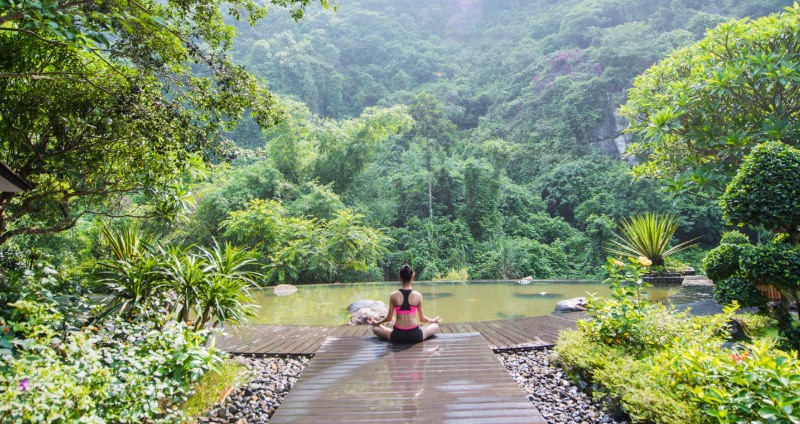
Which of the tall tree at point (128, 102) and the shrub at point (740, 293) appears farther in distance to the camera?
the shrub at point (740, 293)

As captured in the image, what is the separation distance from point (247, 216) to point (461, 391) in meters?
9.19

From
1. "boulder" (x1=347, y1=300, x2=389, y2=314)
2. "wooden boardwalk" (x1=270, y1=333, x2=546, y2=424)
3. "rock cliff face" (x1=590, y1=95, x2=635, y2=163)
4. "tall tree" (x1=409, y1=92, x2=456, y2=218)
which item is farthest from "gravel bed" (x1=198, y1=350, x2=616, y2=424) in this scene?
"rock cliff face" (x1=590, y1=95, x2=635, y2=163)

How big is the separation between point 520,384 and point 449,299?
181 inches

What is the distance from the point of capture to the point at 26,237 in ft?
35.3

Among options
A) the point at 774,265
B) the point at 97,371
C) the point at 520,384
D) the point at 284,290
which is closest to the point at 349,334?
the point at 520,384

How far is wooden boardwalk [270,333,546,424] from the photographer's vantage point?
2.25 m

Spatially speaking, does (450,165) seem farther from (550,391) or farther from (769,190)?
(550,391)

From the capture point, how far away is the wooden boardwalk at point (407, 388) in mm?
2254

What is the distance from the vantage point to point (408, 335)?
3.60 meters

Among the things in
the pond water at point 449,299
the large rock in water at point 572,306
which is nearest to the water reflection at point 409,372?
the pond water at point 449,299

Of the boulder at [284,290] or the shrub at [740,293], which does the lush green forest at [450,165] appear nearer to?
the boulder at [284,290]

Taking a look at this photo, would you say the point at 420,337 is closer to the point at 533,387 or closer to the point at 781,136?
the point at 533,387

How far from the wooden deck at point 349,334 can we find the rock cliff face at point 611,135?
1551 cm

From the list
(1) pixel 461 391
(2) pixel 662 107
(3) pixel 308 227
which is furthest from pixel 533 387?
(3) pixel 308 227
